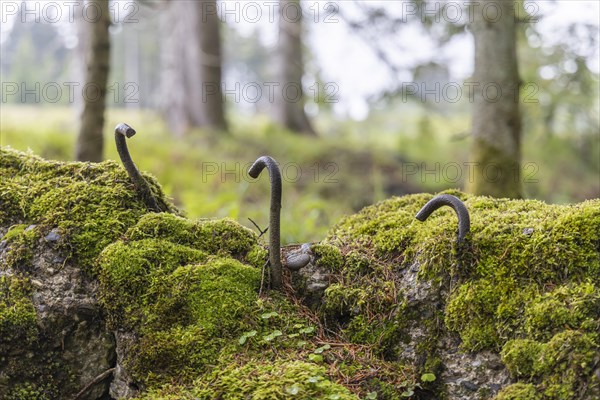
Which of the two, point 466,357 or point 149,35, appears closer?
point 466,357

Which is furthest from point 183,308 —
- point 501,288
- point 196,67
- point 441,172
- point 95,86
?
point 441,172

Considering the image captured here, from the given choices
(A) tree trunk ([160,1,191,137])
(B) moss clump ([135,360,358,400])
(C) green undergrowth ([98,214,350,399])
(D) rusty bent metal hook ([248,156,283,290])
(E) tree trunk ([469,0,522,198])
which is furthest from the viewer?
(A) tree trunk ([160,1,191,137])

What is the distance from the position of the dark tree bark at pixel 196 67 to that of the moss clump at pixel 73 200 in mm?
9819

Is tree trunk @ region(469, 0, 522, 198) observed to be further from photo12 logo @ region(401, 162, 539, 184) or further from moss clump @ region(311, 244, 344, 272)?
photo12 logo @ region(401, 162, 539, 184)

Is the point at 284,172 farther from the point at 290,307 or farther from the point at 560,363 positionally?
the point at 560,363

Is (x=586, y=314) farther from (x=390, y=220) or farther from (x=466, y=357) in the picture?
(x=390, y=220)

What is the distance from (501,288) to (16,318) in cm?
207

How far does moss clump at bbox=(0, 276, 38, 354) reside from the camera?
219cm

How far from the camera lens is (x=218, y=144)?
453 inches

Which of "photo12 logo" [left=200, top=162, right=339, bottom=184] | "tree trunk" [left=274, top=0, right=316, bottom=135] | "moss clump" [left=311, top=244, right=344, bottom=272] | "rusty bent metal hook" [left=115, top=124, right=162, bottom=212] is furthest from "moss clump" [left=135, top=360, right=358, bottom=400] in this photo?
"tree trunk" [left=274, top=0, right=316, bottom=135]

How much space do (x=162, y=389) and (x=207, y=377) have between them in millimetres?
198

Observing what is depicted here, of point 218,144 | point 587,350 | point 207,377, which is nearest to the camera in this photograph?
point 587,350

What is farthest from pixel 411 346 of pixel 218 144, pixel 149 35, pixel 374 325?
pixel 149 35

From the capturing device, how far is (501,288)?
83.7 inches
